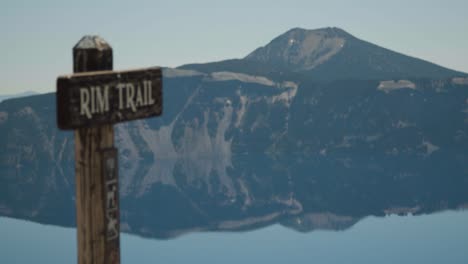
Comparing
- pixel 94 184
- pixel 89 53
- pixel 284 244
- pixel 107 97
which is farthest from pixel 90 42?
pixel 284 244

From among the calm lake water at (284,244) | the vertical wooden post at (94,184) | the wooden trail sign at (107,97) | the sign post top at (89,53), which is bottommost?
the calm lake water at (284,244)

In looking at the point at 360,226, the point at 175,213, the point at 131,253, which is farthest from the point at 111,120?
the point at 175,213

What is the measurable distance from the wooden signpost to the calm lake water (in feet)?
403

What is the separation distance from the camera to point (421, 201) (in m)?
191

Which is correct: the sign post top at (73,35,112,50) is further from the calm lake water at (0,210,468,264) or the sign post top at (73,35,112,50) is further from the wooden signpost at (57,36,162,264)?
the calm lake water at (0,210,468,264)

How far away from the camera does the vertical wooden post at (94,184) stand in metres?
5.12

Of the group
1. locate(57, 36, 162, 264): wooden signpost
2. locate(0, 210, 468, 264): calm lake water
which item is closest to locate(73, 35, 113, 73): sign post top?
locate(57, 36, 162, 264): wooden signpost

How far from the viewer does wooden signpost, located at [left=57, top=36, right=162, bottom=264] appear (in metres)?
5.08

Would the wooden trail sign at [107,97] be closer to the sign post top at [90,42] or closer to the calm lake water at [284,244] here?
the sign post top at [90,42]

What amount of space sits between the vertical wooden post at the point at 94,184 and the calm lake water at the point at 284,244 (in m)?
123

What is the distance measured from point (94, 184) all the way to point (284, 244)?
145 meters

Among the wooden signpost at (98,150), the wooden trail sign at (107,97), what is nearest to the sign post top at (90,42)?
the wooden signpost at (98,150)

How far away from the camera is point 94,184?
5.15 m

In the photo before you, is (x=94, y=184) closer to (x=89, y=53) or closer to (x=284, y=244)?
(x=89, y=53)
